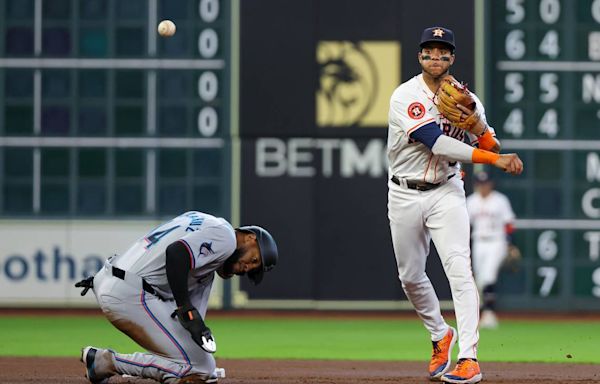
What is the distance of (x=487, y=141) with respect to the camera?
26.6 feet

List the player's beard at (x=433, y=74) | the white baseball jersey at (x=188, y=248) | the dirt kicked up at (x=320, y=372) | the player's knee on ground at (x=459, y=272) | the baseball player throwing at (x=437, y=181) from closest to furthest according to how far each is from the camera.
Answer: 1. the white baseball jersey at (x=188, y=248)
2. the baseball player throwing at (x=437, y=181)
3. the player's knee on ground at (x=459, y=272)
4. the player's beard at (x=433, y=74)
5. the dirt kicked up at (x=320, y=372)

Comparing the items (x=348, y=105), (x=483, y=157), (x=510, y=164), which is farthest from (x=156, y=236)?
(x=348, y=105)

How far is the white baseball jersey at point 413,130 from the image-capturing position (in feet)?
25.7

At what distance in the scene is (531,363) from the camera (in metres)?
10.1

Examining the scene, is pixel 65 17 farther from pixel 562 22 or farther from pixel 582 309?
pixel 582 309

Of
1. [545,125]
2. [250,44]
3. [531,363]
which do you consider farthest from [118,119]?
[531,363]

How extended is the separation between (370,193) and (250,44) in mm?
2201

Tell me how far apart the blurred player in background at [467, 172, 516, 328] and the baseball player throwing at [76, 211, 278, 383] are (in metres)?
7.36

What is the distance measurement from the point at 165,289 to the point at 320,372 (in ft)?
6.63

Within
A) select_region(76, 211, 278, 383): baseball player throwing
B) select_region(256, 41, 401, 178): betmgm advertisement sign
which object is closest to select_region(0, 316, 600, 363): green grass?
select_region(256, 41, 401, 178): betmgm advertisement sign

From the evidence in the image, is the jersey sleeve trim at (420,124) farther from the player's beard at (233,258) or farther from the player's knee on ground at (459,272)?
the player's beard at (233,258)

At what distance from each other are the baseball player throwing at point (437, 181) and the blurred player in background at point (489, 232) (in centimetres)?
618

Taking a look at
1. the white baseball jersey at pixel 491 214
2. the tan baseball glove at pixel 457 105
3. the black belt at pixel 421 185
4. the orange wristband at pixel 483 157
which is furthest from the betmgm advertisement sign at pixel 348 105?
the orange wristband at pixel 483 157

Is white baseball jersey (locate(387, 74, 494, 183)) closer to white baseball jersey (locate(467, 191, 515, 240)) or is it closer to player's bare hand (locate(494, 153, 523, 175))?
player's bare hand (locate(494, 153, 523, 175))
